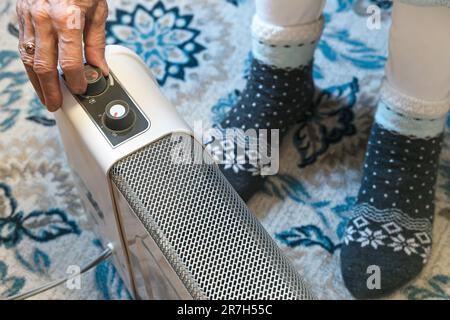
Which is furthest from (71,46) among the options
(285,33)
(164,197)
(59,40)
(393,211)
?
(393,211)

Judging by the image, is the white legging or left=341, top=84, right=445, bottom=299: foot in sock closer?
the white legging

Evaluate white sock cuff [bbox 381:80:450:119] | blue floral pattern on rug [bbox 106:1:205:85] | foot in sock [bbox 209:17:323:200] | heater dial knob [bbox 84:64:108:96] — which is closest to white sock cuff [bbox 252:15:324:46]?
foot in sock [bbox 209:17:323:200]

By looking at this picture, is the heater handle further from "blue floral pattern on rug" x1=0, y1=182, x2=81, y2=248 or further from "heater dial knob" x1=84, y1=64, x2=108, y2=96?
"heater dial knob" x1=84, y1=64, x2=108, y2=96

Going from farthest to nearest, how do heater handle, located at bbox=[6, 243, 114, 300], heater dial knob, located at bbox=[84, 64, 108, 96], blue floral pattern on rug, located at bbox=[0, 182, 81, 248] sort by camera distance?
blue floral pattern on rug, located at bbox=[0, 182, 81, 248] → heater handle, located at bbox=[6, 243, 114, 300] → heater dial knob, located at bbox=[84, 64, 108, 96]

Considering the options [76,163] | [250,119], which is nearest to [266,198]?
[250,119]

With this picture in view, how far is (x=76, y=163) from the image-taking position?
2.37ft

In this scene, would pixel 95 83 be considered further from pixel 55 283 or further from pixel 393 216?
pixel 393 216

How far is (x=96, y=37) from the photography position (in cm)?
62

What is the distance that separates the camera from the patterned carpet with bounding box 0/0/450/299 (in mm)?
924

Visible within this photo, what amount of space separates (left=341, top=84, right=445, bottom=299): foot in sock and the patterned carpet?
33 mm

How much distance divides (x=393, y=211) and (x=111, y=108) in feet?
1.67

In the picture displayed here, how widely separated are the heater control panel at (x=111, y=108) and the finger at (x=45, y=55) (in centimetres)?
3

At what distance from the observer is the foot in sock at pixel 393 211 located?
89cm
